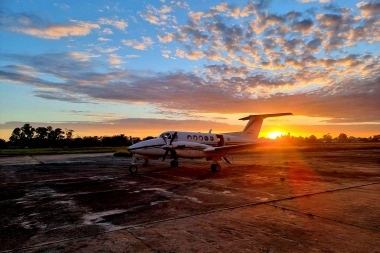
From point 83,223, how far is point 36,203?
4.08 m

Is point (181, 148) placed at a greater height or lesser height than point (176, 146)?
lesser

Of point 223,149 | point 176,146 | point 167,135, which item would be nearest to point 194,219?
point 176,146

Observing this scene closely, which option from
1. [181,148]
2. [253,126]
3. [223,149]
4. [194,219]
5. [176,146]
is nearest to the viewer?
[194,219]

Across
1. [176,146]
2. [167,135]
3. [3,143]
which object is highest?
[167,135]

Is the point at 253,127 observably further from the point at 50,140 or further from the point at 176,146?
the point at 50,140

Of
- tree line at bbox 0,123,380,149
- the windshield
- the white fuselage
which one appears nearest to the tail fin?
the white fuselage

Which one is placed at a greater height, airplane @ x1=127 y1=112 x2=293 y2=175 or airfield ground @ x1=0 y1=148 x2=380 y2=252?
airplane @ x1=127 y1=112 x2=293 y2=175

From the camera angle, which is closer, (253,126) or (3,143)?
(253,126)

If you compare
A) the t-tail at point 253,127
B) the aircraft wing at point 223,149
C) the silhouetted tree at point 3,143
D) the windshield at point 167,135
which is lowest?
the silhouetted tree at point 3,143

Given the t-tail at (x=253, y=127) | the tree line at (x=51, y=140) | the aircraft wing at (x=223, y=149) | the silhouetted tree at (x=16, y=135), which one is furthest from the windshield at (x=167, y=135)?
the silhouetted tree at (x=16, y=135)

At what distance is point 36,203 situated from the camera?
1002 centimetres

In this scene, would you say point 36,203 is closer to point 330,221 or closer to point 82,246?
point 82,246

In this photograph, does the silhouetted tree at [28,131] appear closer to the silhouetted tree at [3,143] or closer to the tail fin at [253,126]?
the silhouetted tree at [3,143]

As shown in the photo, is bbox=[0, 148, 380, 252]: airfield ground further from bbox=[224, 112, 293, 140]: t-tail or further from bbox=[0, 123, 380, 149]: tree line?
bbox=[0, 123, 380, 149]: tree line
